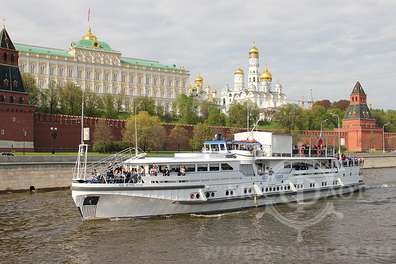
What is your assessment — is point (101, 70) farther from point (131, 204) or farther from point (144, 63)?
point (131, 204)

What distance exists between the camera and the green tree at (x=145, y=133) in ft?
246

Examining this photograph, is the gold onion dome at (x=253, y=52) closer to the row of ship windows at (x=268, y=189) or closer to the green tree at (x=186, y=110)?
the green tree at (x=186, y=110)

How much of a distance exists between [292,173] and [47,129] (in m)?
43.9

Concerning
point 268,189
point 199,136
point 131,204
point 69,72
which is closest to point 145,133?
point 199,136

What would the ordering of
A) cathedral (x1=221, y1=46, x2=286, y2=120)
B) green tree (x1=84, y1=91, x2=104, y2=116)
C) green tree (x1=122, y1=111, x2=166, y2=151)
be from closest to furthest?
green tree (x1=122, y1=111, x2=166, y2=151) < green tree (x1=84, y1=91, x2=104, y2=116) < cathedral (x1=221, y1=46, x2=286, y2=120)

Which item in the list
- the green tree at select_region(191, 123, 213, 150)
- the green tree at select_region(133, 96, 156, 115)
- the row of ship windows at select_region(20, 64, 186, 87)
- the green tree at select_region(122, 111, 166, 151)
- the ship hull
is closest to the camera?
the ship hull

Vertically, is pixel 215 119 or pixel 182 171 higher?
pixel 215 119

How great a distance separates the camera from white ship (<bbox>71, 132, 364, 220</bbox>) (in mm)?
29312

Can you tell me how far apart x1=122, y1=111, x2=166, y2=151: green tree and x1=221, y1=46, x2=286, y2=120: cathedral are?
307 ft

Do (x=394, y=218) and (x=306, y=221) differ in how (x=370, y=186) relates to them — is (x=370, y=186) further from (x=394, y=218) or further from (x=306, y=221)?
(x=306, y=221)

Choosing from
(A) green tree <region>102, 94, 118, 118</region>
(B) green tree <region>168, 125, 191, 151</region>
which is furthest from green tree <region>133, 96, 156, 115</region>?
(B) green tree <region>168, 125, 191, 151</region>

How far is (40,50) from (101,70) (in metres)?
16.2

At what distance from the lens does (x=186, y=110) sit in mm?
110750

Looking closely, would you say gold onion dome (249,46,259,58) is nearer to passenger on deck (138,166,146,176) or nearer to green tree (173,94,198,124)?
green tree (173,94,198,124)
